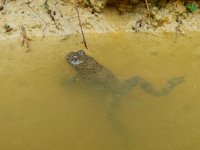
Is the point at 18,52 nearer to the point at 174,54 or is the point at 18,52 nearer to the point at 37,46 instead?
the point at 37,46

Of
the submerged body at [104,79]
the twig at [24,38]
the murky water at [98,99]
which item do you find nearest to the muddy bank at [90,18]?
the twig at [24,38]

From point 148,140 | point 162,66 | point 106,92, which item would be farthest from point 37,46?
point 148,140

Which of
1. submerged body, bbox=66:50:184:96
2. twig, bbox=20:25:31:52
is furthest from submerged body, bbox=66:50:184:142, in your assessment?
twig, bbox=20:25:31:52

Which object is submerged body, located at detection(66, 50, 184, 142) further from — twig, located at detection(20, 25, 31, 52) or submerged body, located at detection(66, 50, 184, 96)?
twig, located at detection(20, 25, 31, 52)

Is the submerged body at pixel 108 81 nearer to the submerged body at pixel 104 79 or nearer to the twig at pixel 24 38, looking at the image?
the submerged body at pixel 104 79

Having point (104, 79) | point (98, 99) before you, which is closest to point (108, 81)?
point (104, 79)

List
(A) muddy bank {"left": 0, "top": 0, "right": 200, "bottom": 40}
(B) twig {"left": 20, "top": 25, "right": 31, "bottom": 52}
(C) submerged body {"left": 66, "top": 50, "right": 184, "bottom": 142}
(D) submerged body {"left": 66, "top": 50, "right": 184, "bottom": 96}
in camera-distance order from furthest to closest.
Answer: (A) muddy bank {"left": 0, "top": 0, "right": 200, "bottom": 40} < (B) twig {"left": 20, "top": 25, "right": 31, "bottom": 52} < (D) submerged body {"left": 66, "top": 50, "right": 184, "bottom": 96} < (C) submerged body {"left": 66, "top": 50, "right": 184, "bottom": 142}
